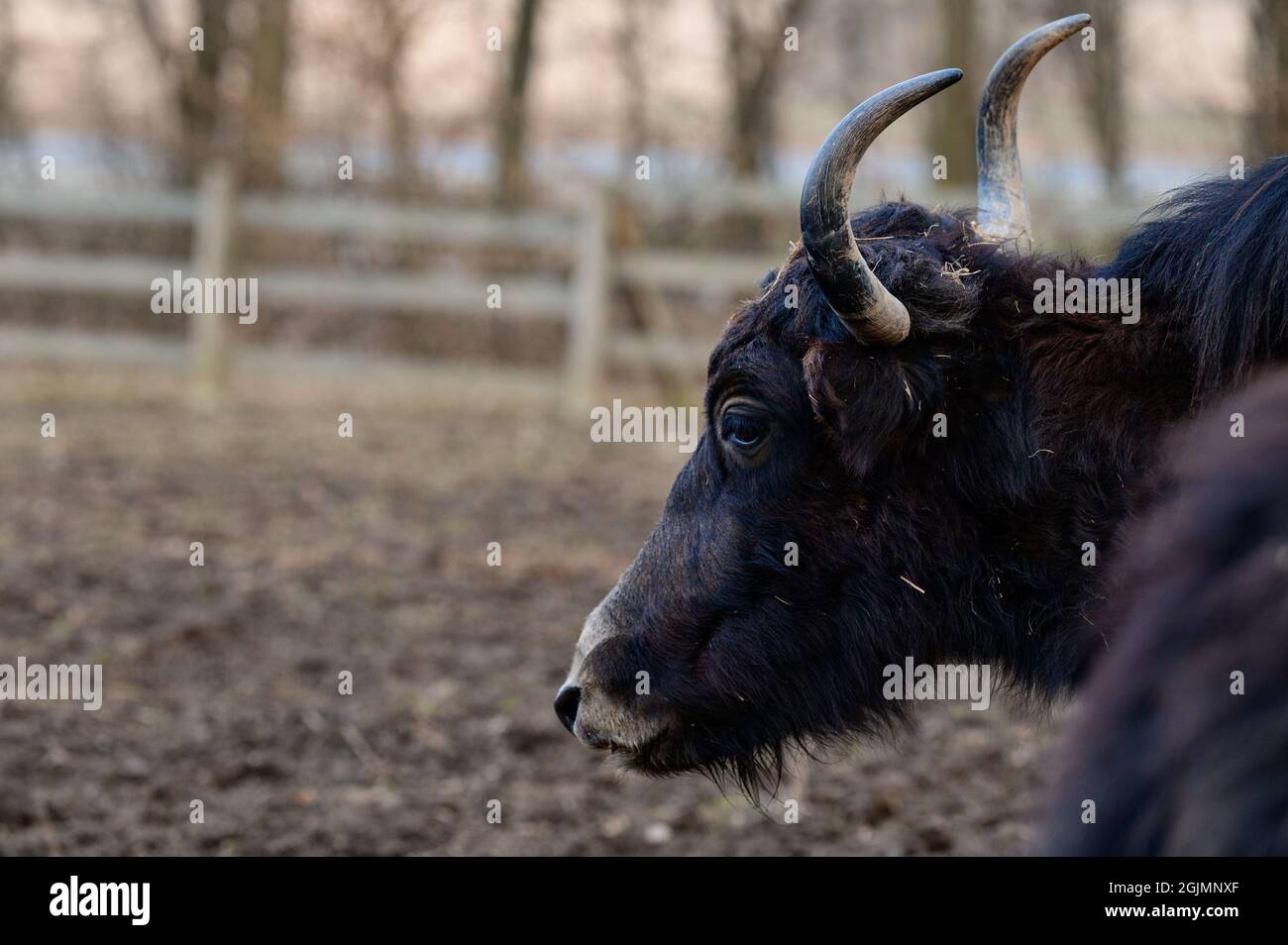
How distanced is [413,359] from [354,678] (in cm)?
879

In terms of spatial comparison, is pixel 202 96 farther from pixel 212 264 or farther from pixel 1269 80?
pixel 1269 80

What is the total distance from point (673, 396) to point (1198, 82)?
9.80 metres

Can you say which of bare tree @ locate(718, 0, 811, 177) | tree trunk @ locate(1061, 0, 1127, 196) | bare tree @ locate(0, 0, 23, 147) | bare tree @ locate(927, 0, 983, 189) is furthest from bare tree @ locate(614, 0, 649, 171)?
bare tree @ locate(0, 0, 23, 147)

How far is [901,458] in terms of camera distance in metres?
3.02

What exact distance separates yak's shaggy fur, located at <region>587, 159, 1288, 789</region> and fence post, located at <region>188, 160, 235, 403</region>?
1092 centimetres

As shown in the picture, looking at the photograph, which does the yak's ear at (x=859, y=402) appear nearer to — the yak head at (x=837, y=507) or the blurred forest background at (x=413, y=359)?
the yak head at (x=837, y=507)

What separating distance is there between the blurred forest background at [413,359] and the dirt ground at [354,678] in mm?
24

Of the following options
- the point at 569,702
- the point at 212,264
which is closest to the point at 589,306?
the point at 212,264

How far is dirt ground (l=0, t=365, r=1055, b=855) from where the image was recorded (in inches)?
183

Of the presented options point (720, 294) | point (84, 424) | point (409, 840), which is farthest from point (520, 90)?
point (409, 840)

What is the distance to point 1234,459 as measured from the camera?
5.04ft

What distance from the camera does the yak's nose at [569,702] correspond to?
3338 mm

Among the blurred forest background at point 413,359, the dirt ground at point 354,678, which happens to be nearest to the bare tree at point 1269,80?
the blurred forest background at point 413,359

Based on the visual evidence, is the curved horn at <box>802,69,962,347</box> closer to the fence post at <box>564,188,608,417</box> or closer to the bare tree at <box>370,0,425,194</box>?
the fence post at <box>564,188,608,417</box>
